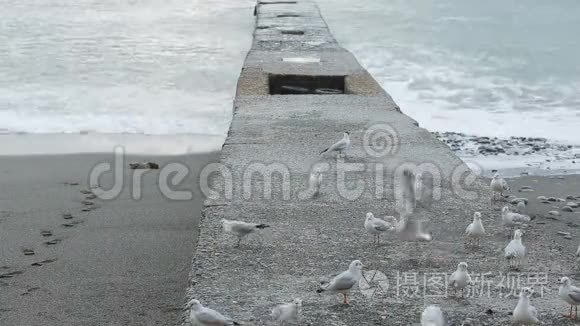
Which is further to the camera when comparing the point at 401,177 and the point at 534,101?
the point at 534,101

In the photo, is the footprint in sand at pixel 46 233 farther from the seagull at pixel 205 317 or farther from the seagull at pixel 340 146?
the seagull at pixel 205 317

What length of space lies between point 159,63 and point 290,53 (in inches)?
175

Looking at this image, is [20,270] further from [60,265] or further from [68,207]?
[68,207]

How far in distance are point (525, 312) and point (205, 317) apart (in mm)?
1397

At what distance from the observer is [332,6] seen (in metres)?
23.0

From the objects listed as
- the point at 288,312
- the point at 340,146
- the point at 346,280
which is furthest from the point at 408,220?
the point at 340,146

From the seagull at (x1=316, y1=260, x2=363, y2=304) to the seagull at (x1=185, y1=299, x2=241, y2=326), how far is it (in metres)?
0.54

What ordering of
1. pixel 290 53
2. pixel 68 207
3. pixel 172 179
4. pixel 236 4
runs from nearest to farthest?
pixel 68 207, pixel 172 179, pixel 290 53, pixel 236 4

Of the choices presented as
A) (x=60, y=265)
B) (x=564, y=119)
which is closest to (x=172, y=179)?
(x=60, y=265)

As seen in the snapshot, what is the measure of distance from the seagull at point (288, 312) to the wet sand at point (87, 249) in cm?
122

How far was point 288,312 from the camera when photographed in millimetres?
3809

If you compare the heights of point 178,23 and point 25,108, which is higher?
point 178,23

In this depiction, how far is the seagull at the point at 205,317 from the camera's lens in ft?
12.3

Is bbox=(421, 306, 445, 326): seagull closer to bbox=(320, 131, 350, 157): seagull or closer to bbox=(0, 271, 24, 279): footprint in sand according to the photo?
bbox=(320, 131, 350, 157): seagull
